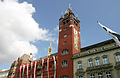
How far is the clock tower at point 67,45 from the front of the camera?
33156 mm

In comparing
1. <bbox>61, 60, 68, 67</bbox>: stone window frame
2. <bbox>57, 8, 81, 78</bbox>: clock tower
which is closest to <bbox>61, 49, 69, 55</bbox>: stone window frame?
<bbox>57, 8, 81, 78</bbox>: clock tower

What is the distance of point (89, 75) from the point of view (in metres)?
27.8

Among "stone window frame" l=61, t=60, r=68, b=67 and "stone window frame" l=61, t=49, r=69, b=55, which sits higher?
"stone window frame" l=61, t=49, r=69, b=55

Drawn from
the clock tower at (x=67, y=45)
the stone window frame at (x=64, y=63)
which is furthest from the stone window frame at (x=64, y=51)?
the stone window frame at (x=64, y=63)

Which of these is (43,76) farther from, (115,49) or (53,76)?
(115,49)

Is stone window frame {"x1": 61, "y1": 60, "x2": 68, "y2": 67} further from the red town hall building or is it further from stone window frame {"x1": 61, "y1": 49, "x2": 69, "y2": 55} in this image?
stone window frame {"x1": 61, "y1": 49, "x2": 69, "y2": 55}

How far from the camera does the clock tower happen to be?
1305 inches

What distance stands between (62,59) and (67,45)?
4.72 m

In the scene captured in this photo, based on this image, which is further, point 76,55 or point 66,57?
point 66,57

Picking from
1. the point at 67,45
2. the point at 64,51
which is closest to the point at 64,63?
the point at 64,51

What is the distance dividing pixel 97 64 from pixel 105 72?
2.85 metres

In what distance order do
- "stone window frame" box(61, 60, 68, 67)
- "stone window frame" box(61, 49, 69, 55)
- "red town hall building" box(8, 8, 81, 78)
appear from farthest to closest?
1. "stone window frame" box(61, 49, 69, 55)
2. "stone window frame" box(61, 60, 68, 67)
3. "red town hall building" box(8, 8, 81, 78)

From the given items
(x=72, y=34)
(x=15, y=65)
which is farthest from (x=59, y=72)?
(x=15, y=65)

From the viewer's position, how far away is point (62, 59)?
117 feet
